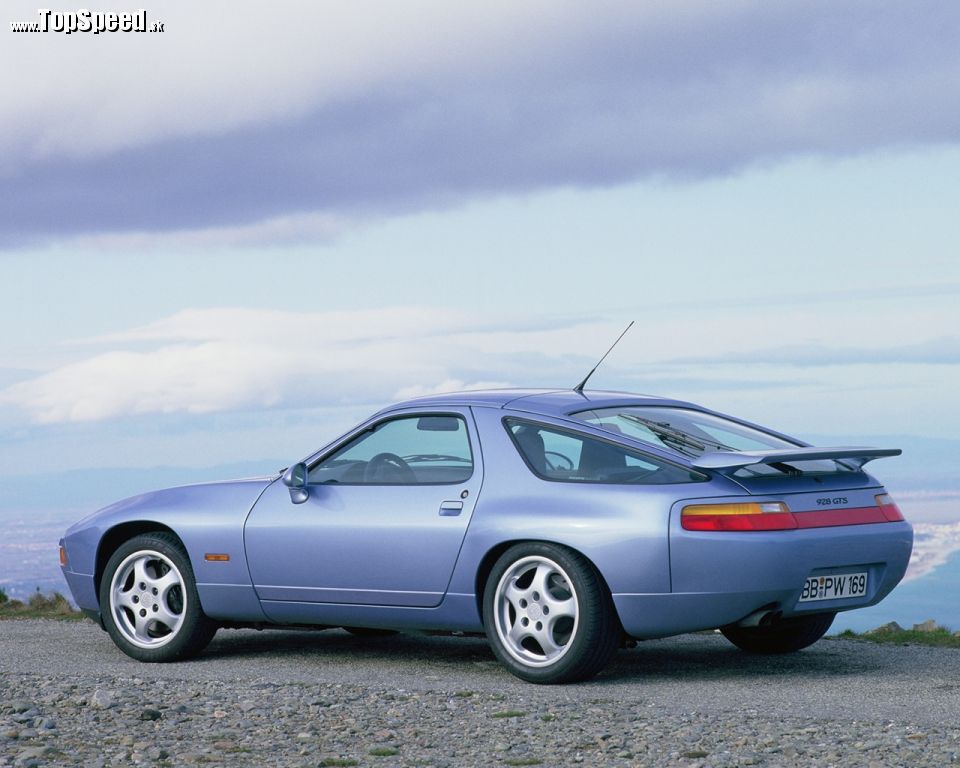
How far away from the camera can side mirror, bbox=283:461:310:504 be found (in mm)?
9180

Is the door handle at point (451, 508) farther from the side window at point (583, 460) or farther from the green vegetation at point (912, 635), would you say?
the green vegetation at point (912, 635)

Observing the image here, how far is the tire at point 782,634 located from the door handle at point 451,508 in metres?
2.01

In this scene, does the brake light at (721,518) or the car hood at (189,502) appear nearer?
the brake light at (721,518)

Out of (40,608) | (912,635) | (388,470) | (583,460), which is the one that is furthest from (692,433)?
(40,608)

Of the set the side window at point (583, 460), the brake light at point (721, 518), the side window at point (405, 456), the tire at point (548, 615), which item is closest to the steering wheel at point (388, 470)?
the side window at point (405, 456)

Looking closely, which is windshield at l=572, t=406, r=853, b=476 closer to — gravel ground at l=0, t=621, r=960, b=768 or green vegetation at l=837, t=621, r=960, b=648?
gravel ground at l=0, t=621, r=960, b=768

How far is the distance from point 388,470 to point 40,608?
6289 millimetres

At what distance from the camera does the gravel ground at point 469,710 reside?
Answer: 646 centimetres

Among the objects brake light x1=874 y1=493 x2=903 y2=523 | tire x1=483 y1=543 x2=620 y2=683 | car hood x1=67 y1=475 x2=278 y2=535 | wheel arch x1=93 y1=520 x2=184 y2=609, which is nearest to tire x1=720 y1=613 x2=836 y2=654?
brake light x1=874 y1=493 x2=903 y2=523

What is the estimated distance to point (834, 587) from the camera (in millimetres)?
8352

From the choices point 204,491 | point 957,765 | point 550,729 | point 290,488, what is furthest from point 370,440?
point 957,765

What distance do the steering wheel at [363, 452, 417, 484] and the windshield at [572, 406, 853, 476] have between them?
1075 mm

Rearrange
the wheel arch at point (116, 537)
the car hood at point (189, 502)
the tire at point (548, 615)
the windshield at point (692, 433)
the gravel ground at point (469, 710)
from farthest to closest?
1. the wheel arch at point (116, 537)
2. the car hood at point (189, 502)
3. the windshield at point (692, 433)
4. the tire at point (548, 615)
5. the gravel ground at point (469, 710)

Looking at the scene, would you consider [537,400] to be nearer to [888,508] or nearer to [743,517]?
[743,517]
